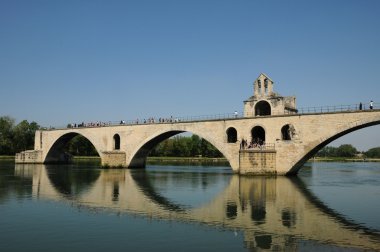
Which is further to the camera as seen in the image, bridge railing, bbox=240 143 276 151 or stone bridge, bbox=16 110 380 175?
bridge railing, bbox=240 143 276 151

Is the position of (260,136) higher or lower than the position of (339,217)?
higher

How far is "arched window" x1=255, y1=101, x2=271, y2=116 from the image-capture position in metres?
46.6

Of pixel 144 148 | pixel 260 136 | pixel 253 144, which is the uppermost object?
pixel 260 136

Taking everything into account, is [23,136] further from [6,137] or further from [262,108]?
[262,108]

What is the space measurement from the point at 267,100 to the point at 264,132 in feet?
12.9

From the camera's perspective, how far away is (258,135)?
46188 millimetres

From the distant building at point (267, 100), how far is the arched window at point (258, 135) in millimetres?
1757

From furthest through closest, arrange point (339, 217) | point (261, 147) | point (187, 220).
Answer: point (261, 147)
point (339, 217)
point (187, 220)

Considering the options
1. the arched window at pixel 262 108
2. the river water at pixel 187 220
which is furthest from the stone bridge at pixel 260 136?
the river water at pixel 187 220

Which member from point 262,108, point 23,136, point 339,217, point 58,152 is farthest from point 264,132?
point 23,136

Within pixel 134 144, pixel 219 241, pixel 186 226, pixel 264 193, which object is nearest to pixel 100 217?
pixel 186 226

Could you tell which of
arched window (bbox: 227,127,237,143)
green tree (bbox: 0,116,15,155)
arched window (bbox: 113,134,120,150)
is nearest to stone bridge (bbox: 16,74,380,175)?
arched window (bbox: 227,127,237,143)

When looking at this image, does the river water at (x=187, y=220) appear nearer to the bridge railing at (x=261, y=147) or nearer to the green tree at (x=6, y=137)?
the bridge railing at (x=261, y=147)

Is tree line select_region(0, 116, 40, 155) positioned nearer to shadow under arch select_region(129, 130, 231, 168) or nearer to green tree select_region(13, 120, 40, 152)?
green tree select_region(13, 120, 40, 152)
